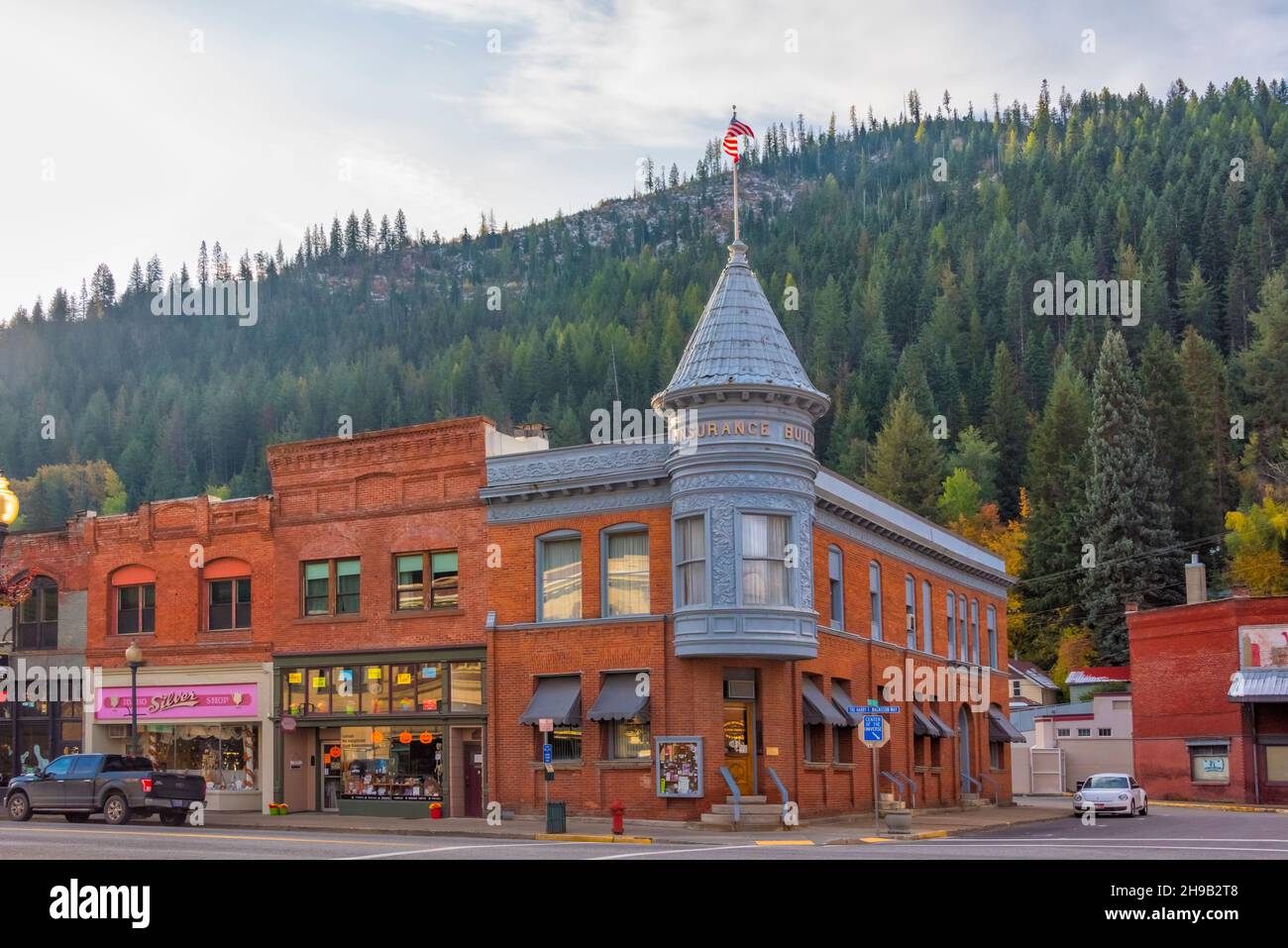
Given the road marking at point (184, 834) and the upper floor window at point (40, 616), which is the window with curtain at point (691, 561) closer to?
the road marking at point (184, 834)

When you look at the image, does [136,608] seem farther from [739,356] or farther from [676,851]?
A: [676,851]

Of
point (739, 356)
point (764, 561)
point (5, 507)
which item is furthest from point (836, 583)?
point (5, 507)

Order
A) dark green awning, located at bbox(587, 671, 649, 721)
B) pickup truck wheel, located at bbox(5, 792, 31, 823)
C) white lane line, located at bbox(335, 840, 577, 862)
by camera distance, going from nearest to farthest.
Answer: white lane line, located at bbox(335, 840, 577, 862) < pickup truck wheel, located at bbox(5, 792, 31, 823) < dark green awning, located at bbox(587, 671, 649, 721)

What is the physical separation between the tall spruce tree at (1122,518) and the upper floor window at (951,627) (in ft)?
169

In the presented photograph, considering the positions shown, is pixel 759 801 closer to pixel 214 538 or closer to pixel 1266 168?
pixel 214 538

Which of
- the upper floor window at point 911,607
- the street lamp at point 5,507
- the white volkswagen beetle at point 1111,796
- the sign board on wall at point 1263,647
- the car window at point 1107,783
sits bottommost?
the white volkswagen beetle at point 1111,796

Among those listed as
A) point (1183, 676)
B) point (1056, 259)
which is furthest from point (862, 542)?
point (1056, 259)

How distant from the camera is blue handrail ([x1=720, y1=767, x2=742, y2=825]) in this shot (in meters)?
34.7

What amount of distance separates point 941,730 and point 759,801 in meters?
13.5

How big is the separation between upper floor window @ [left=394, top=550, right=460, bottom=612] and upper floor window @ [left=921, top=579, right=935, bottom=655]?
1738 cm

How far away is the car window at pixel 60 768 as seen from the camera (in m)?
35.8

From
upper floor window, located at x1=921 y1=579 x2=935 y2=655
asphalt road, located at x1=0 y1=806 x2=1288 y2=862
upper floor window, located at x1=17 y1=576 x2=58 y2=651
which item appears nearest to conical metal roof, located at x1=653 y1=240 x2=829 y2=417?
asphalt road, located at x1=0 y1=806 x2=1288 y2=862

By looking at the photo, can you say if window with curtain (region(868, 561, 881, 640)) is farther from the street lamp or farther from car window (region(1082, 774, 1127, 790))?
the street lamp

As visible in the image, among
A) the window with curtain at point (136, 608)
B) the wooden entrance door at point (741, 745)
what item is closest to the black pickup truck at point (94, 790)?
the window with curtain at point (136, 608)
